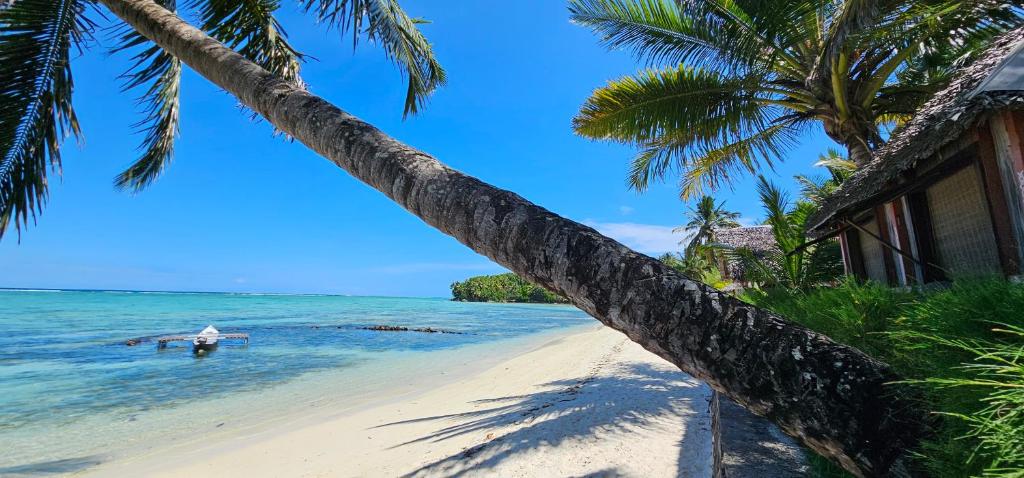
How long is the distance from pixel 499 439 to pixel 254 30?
530 centimetres

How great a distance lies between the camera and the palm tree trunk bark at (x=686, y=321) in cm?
99

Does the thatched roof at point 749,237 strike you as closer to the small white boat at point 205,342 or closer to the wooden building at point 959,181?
the wooden building at point 959,181

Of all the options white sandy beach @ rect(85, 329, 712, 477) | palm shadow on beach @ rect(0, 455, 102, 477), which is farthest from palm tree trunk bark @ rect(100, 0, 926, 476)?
palm shadow on beach @ rect(0, 455, 102, 477)

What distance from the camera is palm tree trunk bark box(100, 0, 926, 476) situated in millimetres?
990

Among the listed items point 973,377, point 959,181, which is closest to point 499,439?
point 973,377

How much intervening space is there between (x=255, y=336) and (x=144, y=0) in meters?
21.4

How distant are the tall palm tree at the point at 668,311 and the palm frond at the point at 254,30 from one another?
3.62 metres

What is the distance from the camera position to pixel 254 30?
4.98 metres

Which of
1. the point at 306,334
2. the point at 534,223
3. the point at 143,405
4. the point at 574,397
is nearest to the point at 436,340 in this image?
the point at 306,334

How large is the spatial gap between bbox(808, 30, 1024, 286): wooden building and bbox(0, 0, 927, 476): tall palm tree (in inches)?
69.0

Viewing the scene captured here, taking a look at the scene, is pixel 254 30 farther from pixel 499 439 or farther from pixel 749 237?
pixel 749 237

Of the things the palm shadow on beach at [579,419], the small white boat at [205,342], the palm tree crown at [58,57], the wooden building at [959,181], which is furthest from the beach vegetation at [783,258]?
the small white boat at [205,342]

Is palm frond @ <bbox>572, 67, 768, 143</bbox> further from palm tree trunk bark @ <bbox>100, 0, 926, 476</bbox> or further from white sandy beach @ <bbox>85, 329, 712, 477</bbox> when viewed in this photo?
palm tree trunk bark @ <bbox>100, 0, 926, 476</bbox>

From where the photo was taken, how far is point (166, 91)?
547 cm
